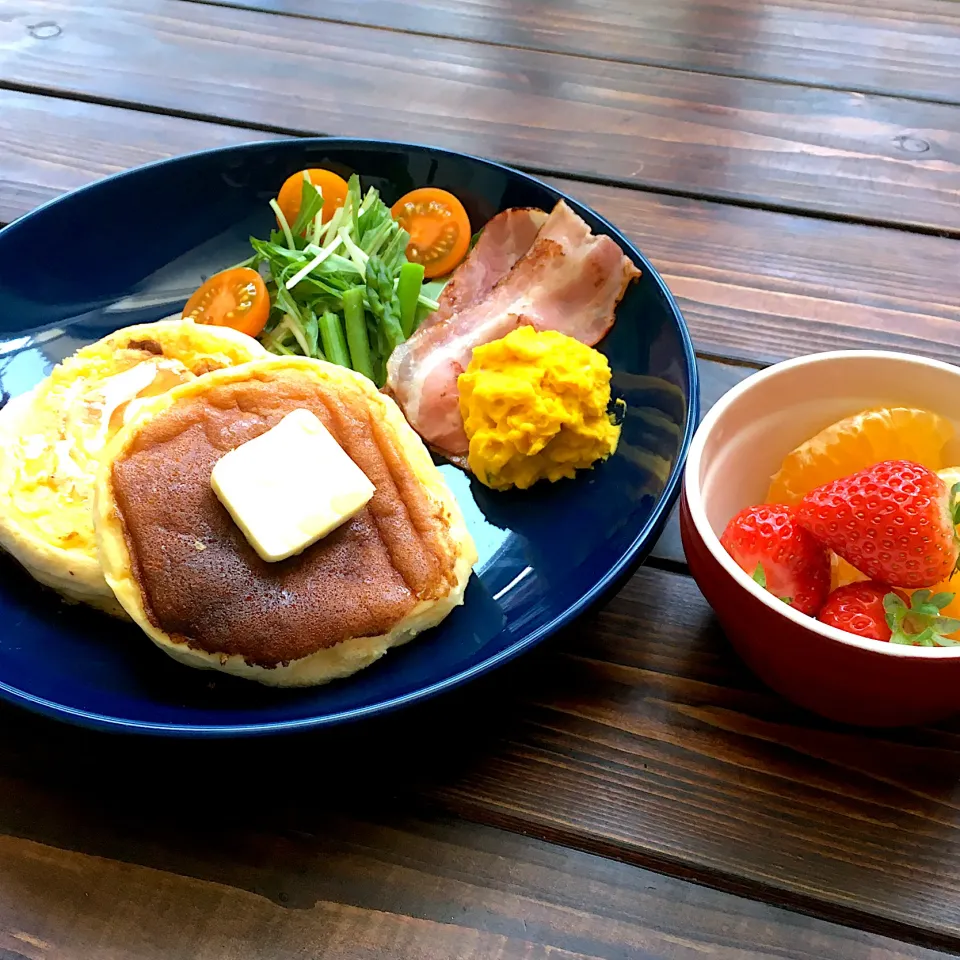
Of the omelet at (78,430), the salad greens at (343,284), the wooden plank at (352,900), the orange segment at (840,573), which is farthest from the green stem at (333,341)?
the orange segment at (840,573)

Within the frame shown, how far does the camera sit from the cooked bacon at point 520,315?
169 cm

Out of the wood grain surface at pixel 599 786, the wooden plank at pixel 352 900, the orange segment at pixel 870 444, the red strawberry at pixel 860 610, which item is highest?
the orange segment at pixel 870 444

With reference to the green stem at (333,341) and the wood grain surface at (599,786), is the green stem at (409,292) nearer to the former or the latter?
the green stem at (333,341)

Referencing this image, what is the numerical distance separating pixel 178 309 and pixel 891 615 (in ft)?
4.92

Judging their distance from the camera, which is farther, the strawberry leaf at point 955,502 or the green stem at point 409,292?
the green stem at point 409,292

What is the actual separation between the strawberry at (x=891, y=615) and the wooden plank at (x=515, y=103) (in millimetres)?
1267

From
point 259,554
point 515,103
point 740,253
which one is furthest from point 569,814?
point 515,103

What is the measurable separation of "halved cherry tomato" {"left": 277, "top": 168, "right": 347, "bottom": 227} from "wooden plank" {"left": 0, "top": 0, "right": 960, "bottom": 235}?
16.0 inches

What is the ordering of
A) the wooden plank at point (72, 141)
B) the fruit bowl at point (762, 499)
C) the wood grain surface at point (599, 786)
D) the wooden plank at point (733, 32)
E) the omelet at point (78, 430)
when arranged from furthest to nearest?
the wooden plank at point (733, 32)
the wooden plank at point (72, 141)
the omelet at point (78, 430)
the wood grain surface at point (599, 786)
the fruit bowl at point (762, 499)

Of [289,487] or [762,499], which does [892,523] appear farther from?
[289,487]

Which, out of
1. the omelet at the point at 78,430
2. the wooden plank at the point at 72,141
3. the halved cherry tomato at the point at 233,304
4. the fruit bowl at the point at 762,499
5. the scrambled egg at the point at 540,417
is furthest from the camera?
the wooden plank at the point at 72,141

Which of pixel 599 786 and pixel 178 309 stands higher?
pixel 178 309

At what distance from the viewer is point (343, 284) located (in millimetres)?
1868

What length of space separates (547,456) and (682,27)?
168 cm
